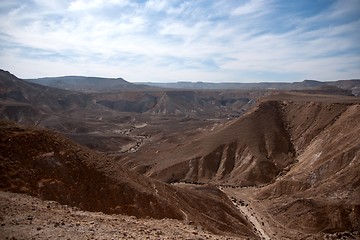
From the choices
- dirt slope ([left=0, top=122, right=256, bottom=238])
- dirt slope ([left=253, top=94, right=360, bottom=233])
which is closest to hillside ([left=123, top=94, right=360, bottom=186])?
dirt slope ([left=253, top=94, right=360, bottom=233])

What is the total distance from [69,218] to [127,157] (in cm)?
7727

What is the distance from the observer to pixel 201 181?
71625 mm

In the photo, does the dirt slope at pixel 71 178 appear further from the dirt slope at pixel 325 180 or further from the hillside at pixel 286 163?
the dirt slope at pixel 325 180

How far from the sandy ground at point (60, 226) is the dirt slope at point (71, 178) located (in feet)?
12.4

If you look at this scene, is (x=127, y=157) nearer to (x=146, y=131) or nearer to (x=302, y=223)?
(x=146, y=131)

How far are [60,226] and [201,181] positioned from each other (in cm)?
5839

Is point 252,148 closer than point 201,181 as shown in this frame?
No

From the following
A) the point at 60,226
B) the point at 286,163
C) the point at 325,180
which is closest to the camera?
the point at 60,226

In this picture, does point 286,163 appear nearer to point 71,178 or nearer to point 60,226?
point 71,178

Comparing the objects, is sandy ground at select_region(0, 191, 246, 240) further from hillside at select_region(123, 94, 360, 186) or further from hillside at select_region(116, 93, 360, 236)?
hillside at select_region(123, 94, 360, 186)

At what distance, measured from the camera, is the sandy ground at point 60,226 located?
13898 millimetres

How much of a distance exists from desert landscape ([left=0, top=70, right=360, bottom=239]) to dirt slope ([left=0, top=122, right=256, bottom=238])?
93 millimetres

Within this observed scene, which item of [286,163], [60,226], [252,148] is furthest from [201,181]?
[60,226]

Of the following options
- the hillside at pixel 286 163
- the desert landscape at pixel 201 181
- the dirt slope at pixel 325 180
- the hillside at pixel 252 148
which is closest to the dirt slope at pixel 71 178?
the desert landscape at pixel 201 181
